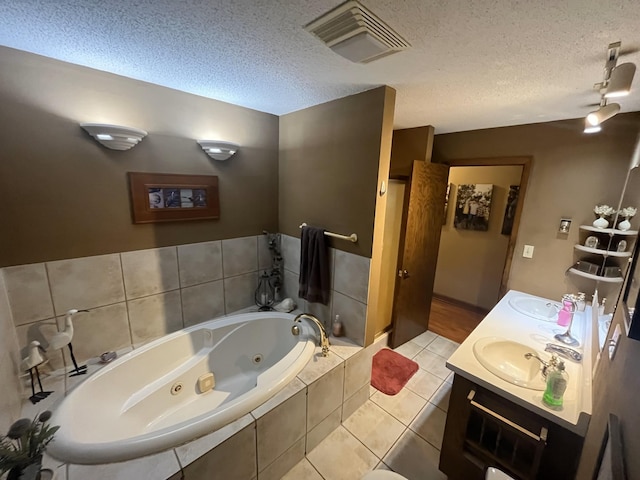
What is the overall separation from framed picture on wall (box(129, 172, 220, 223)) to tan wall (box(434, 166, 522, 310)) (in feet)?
10.7

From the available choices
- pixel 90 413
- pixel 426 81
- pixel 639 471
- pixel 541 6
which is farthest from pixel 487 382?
pixel 90 413

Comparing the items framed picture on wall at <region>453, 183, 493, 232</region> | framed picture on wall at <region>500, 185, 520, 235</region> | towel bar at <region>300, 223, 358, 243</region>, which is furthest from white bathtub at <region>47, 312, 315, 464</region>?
framed picture on wall at <region>500, 185, 520, 235</region>

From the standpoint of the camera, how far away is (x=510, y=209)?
324 centimetres

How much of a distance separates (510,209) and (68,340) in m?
4.40

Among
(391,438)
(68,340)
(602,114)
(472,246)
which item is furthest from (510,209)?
(68,340)

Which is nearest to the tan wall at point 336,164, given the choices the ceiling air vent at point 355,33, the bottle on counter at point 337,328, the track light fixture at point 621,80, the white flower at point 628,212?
the ceiling air vent at point 355,33

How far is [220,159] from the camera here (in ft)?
6.61

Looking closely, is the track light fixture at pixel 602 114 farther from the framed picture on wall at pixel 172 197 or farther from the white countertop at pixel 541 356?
the framed picture on wall at pixel 172 197

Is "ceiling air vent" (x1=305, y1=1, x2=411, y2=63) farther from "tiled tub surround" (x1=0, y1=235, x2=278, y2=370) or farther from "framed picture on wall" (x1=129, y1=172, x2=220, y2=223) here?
"tiled tub surround" (x1=0, y1=235, x2=278, y2=370)

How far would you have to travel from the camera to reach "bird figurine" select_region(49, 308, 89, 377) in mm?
1444

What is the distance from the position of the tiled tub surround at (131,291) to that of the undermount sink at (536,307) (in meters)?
2.22

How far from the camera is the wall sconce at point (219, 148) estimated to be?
1.89 meters

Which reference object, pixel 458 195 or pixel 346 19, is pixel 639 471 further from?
pixel 458 195

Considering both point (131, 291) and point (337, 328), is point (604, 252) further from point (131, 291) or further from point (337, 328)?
point (131, 291)
